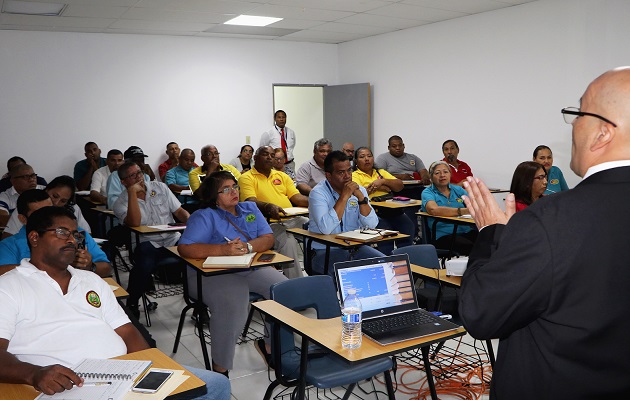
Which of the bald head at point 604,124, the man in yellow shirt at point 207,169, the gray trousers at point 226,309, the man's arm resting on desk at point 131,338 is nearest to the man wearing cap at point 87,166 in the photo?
the man in yellow shirt at point 207,169

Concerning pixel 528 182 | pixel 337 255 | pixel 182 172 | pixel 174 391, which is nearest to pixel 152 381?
pixel 174 391

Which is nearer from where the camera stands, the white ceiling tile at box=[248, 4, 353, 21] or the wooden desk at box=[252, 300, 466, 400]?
the wooden desk at box=[252, 300, 466, 400]

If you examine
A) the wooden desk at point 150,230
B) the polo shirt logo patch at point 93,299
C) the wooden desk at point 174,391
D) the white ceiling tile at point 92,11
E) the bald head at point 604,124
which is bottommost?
the wooden desk at point 174,391

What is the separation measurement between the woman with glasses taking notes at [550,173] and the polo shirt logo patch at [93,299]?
5229mm

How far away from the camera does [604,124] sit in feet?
3.96

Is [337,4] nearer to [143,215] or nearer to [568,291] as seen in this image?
[143,215]

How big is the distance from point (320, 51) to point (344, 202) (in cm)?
660

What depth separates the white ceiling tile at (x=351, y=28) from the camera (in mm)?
8448

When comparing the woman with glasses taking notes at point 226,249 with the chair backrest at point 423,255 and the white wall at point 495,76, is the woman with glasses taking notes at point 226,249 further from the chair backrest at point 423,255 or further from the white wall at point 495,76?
the white wall at point 495,76

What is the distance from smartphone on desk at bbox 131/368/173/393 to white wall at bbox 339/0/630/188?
622cm

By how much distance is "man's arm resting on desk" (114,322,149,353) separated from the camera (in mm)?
2305

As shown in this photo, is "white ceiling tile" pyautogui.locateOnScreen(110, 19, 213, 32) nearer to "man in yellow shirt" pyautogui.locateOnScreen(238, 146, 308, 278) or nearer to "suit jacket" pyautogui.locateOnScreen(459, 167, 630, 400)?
"man in yellow shirt" pyautogui.locateOnScreen(238, 146, 308, 278)

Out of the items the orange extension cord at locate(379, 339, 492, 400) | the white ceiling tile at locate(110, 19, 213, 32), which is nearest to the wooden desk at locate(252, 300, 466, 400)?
the orange extension cord at locate(379, 339, 492, 400)

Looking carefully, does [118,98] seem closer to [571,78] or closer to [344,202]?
[344,202]
